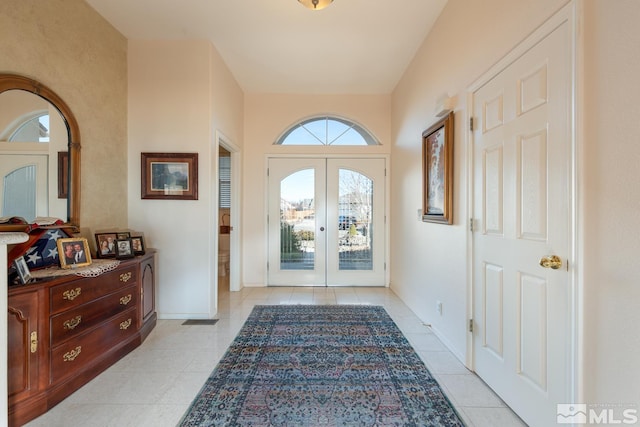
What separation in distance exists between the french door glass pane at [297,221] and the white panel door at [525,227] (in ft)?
8.50

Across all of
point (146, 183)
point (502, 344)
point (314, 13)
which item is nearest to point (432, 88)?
point (314, 13)

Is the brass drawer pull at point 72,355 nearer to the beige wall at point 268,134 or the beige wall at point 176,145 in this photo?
the beige wall at point 176,145

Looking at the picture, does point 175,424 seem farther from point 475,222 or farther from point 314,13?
point 314,13

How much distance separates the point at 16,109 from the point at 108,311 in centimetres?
156

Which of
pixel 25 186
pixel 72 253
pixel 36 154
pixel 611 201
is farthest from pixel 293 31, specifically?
pixel 611 201

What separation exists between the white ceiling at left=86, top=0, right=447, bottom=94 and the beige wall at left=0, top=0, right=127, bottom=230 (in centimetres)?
32

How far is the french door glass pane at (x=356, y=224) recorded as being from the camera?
13.9ft

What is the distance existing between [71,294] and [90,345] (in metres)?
0.41

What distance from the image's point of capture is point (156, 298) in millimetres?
2943

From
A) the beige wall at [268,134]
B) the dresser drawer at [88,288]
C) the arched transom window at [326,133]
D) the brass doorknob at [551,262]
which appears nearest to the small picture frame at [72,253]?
the dresser drawer at [88,288]

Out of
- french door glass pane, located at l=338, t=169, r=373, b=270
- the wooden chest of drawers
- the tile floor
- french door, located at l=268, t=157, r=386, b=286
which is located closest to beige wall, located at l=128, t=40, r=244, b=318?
the tile floor

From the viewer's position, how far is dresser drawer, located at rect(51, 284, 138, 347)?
172 cm

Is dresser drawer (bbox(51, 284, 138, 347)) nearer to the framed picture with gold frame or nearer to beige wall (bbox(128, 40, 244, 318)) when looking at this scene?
beige wall (bbox(128, 40, 244, 318))

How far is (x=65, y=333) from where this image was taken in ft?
5.78
